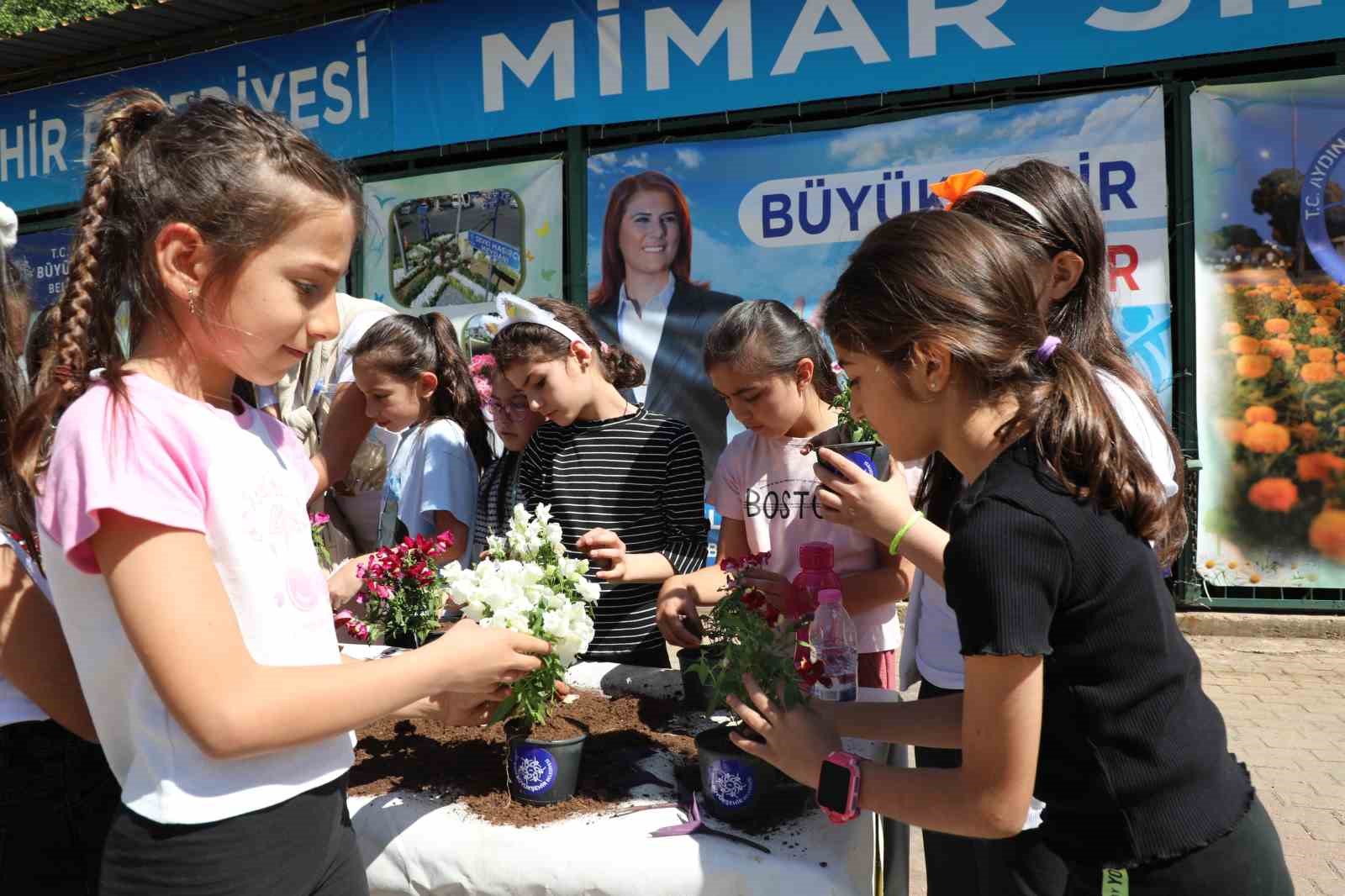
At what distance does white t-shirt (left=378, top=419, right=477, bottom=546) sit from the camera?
3.28m

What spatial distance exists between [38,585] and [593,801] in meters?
0.92

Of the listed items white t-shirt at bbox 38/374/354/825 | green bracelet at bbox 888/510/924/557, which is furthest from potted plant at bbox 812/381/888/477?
white t-shirt at bbox 38/374/354/825

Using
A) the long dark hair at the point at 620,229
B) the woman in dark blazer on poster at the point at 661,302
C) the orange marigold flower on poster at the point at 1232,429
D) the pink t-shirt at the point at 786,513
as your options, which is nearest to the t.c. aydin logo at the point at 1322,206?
the orange marigold flower on poster at the point at 1232,429

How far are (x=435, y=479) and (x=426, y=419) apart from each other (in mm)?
271

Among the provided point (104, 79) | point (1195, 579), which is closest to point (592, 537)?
point (1195, 579)

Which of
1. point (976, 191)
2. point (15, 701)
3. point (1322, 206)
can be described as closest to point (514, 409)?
point (976, 191)

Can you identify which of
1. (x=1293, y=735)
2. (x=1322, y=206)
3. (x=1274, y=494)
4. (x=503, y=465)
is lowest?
(x=1293, y=735)

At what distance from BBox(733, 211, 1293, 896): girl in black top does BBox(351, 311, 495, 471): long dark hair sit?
223 cm

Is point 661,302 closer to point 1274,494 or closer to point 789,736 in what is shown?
point 1274,494

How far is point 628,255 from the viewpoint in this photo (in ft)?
20.8

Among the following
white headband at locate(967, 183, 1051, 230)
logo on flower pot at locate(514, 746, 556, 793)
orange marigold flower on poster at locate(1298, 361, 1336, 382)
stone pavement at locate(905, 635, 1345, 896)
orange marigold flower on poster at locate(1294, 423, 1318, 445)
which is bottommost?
stone pavement at locate(905, 635, 1345, 896)

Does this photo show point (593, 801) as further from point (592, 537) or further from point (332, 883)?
point (592, 537)

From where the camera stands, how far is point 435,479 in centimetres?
329

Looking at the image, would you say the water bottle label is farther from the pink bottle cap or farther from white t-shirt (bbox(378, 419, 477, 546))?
white t-shirt (bbox(378, 419, 477, 546))
